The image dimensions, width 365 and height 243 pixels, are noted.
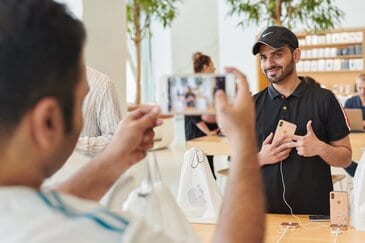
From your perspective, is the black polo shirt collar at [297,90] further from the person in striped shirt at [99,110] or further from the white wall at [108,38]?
the white wall at [108,38]

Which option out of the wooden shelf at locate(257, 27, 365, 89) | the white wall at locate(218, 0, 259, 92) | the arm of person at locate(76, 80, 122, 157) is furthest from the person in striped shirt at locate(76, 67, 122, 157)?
the white wall at locate(218, 0, 259, 92)

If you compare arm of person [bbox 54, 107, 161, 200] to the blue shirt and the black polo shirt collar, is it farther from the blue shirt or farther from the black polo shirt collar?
the blue shirt

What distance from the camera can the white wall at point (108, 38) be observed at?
3.52 metres

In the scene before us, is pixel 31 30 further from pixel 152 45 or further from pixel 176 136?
pixel 152 45

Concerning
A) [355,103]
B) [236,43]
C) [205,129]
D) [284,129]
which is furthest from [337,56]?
[284,129]

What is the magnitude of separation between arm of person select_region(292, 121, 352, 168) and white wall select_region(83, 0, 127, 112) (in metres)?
1.79

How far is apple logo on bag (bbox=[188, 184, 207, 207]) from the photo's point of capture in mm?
2016

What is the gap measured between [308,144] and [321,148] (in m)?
0.06

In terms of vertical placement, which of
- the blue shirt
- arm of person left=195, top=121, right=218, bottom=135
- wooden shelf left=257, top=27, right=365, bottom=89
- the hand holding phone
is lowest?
arm of person left=195, top=121, right=218, bottom=135

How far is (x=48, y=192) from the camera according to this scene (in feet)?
2.12

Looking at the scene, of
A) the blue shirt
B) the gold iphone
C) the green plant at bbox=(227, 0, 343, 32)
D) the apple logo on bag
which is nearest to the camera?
the gold iphone

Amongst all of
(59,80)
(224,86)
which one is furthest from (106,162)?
(59,80)

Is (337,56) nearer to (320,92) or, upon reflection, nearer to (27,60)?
(320,92)

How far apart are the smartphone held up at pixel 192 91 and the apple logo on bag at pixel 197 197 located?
40.9 inches
